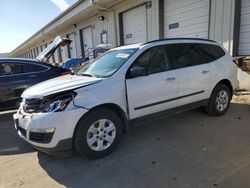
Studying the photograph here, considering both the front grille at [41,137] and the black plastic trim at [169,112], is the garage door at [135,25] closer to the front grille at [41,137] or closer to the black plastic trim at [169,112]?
the black plastic trim at [169,112]

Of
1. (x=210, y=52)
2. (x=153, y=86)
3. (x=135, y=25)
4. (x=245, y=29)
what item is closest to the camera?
(x=153, y=86)

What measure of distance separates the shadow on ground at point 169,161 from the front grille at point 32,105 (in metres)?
0.83

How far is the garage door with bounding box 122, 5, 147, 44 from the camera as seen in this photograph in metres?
10.5

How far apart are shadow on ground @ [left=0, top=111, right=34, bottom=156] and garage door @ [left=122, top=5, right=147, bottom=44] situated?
23.3ft

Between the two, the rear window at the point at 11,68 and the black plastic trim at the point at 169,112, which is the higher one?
the rear window at the point at 11,68

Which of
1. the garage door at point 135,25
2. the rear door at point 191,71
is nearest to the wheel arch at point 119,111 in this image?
the rear door at point 191,71

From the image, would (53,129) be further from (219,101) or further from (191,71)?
(219,101)

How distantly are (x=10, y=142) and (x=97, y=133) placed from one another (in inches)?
81.8

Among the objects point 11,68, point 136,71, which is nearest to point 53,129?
point 136,71

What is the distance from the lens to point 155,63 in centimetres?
409

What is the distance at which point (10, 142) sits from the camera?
4449 mm

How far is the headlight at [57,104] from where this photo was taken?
3148 mm

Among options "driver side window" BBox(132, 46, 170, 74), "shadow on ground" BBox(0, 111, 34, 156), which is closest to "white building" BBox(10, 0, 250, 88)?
"driver side window" BBox(132, 46, 170, 74)

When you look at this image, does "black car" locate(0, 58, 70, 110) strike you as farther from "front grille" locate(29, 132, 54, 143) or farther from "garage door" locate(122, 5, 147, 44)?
"garage door" locate(122, 5, 147, 44)
